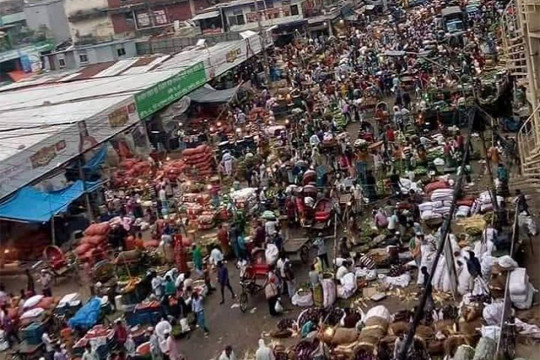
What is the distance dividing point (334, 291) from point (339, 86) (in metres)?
20.4

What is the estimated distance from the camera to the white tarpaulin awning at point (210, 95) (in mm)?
38562

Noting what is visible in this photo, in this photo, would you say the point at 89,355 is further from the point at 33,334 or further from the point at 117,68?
the point at 117,68

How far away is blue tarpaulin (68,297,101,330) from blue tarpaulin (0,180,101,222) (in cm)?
578

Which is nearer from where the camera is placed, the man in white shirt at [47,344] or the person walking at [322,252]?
the man in white shirt at [47,344]

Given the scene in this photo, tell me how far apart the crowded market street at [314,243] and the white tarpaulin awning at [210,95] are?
3584 mm

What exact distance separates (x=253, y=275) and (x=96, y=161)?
12.2 m

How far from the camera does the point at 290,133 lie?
30344mm

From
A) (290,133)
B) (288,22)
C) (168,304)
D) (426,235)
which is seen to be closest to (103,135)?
(290,133)

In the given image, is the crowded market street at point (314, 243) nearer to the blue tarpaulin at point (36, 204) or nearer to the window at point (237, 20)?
the blue tarpaulin at point (36, 204)

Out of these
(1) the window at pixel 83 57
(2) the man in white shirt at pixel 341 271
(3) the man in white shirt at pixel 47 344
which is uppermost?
(1) the window at pixel 83 57

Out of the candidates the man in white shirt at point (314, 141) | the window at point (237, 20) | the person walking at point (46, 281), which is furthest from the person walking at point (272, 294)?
the window at point (237, 20)

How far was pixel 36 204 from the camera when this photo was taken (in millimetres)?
24062

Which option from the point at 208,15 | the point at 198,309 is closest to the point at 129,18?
the point at 208,15

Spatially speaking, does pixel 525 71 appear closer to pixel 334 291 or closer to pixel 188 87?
pixel 334 291
